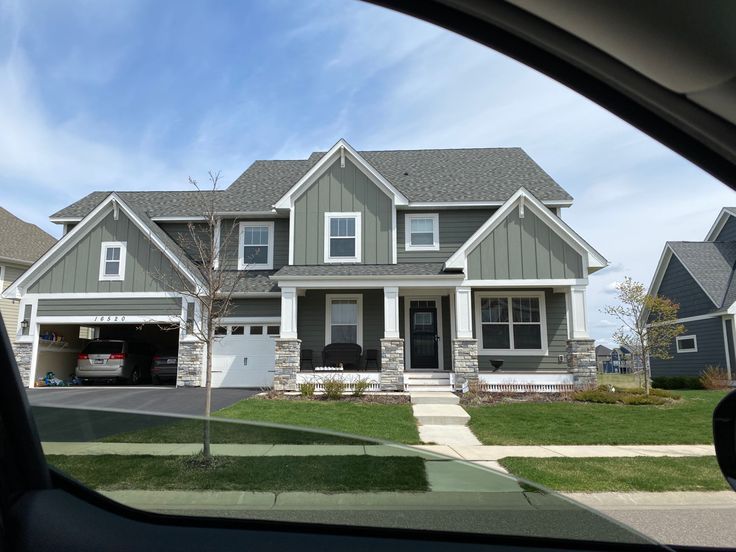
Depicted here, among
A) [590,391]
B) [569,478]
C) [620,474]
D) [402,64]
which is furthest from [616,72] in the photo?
[590,391]

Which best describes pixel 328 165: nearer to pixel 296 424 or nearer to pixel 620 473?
pixel 620 473

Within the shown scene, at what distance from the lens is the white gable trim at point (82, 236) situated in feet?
55.9

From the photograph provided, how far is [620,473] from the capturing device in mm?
6699

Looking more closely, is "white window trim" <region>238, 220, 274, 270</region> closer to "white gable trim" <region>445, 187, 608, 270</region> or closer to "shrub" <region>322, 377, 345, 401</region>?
"shrub" <region>322, 377, 345, 401</region>

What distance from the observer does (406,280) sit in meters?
16.3

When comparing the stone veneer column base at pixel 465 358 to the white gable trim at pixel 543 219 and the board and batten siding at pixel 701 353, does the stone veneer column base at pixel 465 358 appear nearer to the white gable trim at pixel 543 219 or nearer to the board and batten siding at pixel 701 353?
the white gable trim at pixel 543 219

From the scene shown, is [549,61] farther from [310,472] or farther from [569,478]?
[569,478]

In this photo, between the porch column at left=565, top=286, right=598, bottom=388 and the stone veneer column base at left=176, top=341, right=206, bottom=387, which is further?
the stone veneer column base at left=176, top=341, right=206, bottom=387

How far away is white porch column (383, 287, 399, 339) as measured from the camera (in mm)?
15891

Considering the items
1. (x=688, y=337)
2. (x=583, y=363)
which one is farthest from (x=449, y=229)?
(x=688, y=337)

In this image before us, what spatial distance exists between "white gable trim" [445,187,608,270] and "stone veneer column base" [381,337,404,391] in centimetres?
301

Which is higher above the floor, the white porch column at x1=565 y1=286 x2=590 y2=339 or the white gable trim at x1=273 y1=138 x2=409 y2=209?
the white gable trim at x1=273 y1=138 x2=409 y2=209

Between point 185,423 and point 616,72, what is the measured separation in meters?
1.42

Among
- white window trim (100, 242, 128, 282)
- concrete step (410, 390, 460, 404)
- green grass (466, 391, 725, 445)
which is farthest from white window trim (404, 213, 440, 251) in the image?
white window trim (100, 242, 128, 282)
